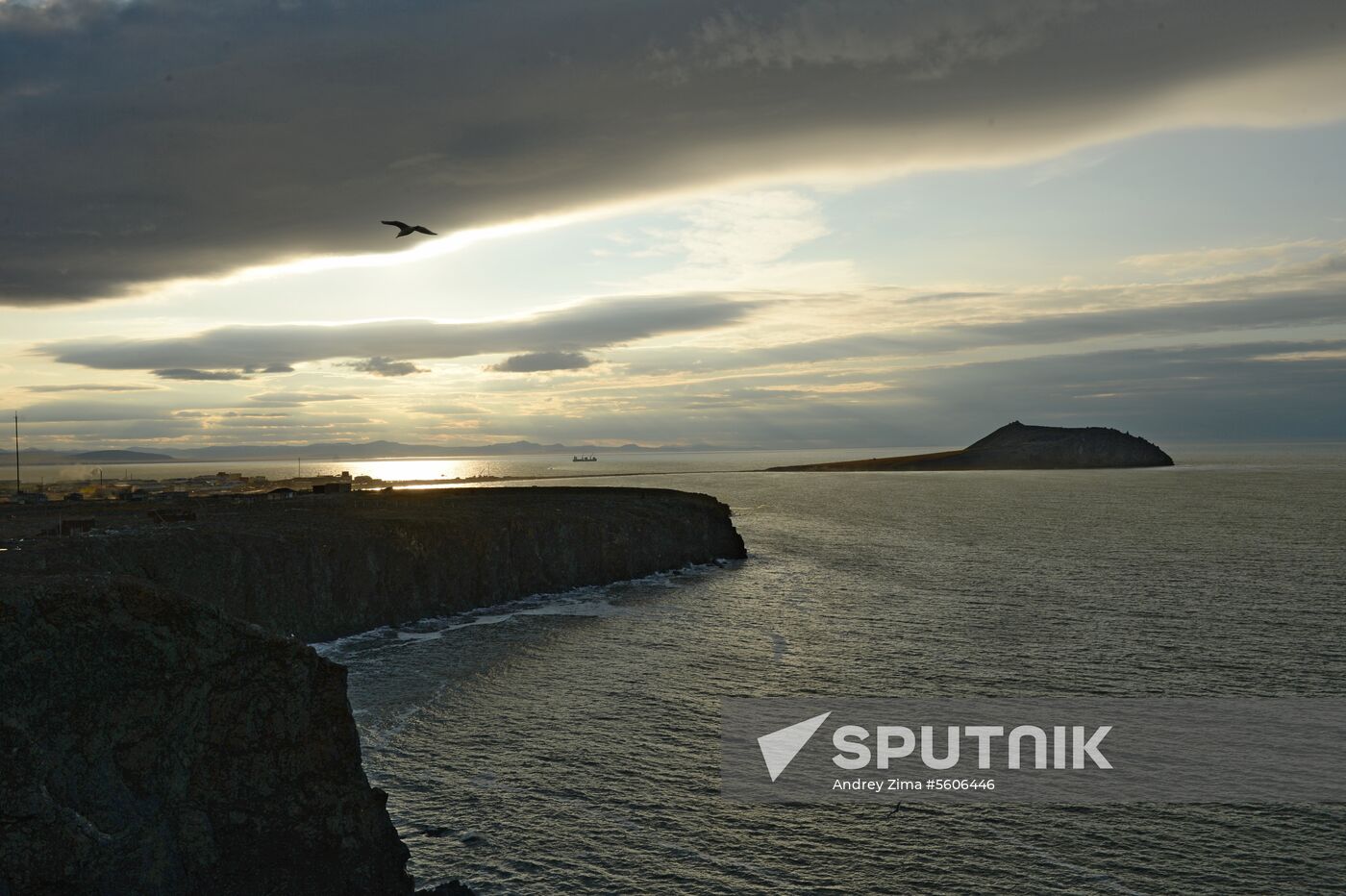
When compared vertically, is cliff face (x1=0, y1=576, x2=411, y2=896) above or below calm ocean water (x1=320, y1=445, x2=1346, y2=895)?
above

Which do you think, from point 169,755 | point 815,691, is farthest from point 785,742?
point 169,755

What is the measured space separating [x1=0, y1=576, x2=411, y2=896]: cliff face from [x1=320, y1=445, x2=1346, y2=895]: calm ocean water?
4775mm

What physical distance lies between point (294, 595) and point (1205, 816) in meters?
50.6

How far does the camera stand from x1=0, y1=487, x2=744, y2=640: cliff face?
5291cm

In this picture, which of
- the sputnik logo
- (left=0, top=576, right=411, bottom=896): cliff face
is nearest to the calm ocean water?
the sputnik logo

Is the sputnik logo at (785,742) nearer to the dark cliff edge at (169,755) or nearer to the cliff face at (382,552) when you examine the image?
the dark cliff edge at (169,755)

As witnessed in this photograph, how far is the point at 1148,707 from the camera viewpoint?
3569 centimetres

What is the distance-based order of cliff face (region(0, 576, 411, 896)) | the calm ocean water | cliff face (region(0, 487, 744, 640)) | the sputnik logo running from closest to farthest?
cliff face (region(0, 576, 411, 896)), the calm ocean water, the sputnik logo, cliff face (region(0, 487, 744, 640))

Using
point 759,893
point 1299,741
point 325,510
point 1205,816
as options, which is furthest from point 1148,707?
point 325,510

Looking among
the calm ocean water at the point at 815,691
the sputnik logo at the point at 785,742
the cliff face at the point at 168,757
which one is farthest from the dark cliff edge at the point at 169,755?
the sputnik logo at the point at 785,742

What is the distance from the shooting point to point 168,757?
59.8ft

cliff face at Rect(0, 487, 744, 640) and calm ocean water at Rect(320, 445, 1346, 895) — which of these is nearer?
calm ocean water at Rect(320, 445, 1346, 895)

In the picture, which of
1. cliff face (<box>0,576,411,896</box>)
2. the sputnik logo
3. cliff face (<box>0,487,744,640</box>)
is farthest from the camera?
cliff face (<box>0,487,744,640</box>)

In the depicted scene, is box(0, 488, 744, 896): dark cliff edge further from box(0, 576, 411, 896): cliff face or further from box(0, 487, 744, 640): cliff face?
box(0, 487, 744, 640): cliff face
